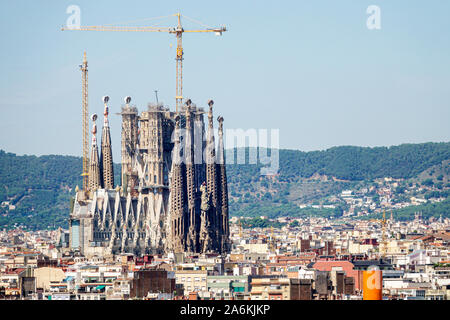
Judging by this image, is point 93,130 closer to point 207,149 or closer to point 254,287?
point 207,149

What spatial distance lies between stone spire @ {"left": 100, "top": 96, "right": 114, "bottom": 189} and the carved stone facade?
4.37 feet

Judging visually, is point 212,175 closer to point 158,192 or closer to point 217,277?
point 158,192

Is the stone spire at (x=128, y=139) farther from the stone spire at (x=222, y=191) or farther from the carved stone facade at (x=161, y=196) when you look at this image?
the stone spire at (x=222, y=191)

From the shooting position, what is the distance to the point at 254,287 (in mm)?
70812

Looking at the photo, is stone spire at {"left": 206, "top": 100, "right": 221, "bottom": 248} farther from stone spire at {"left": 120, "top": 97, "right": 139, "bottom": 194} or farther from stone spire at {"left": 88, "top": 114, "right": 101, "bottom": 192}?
stone spire at {"left": 88, "top": 114, "right": 101, "bottom": 192}

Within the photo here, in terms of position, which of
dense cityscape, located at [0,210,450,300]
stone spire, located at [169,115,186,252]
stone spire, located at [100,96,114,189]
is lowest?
dense cityscape, located at [0,210,450,300]

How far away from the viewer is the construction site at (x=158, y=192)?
373 ft

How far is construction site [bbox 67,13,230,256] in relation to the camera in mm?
113688

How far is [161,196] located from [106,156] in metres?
8.08

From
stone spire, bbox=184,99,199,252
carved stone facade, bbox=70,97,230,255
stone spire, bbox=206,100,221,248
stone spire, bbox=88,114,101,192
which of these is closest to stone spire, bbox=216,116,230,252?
carved stone facade, bbox=70,97,230,255

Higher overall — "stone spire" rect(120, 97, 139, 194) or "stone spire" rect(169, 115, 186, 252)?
"stone spire" rect(120, 97, 139, 194)
